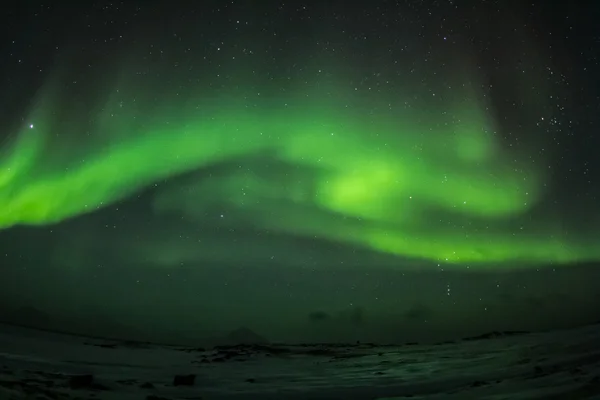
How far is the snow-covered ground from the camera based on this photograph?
38.6 feet

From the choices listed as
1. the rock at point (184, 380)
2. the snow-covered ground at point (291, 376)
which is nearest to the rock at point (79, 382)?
the snow-covered ground at point (291, 376)

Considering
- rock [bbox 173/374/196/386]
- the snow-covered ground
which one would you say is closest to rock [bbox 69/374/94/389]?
the snow-covered ground

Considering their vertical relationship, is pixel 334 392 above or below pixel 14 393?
below

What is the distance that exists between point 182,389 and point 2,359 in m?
8.28

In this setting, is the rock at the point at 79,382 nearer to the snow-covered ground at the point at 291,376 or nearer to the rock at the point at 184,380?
the snow-covered ground at the point at 291,376

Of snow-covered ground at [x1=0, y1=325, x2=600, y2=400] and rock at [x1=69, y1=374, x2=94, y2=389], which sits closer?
snow-covered ground at [x1=0, y1=325, x2=600, y2=400]

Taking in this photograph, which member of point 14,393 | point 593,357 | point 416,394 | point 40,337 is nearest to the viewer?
point 14,393

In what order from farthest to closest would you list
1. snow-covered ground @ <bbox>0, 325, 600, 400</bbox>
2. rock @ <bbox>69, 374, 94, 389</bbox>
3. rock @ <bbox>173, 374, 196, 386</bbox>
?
1. rock @ <bbox>173, 374, 196, 386</bbox>
2. rock @ <bbox>69, 374, 94, 389</bbox>
3. snow-covered ground @ <bbox>0, 325, 600, 400</bbox>

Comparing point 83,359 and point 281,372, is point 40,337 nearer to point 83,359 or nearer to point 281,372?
point 83,359

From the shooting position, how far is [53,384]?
12609 mm

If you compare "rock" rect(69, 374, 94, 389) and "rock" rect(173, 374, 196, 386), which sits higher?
"rock" rect(69, 374, 94, 389)

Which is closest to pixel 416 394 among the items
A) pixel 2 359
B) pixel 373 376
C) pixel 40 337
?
pixel 373 376

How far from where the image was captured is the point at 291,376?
2003 centimetres

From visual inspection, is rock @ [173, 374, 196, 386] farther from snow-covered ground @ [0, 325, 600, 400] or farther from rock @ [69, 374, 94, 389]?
rock @ [69, 374, 94, 389]
